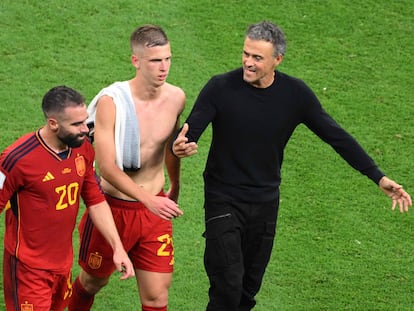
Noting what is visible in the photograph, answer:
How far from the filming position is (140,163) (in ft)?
24.5

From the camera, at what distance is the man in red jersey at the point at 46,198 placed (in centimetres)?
662

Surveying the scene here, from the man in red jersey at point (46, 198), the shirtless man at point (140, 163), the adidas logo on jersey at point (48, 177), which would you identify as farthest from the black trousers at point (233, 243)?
the adidas logo on jersey at point (48, 177)

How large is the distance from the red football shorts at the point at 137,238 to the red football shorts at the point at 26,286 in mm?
681

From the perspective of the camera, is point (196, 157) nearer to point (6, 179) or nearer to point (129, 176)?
point (129, 176)

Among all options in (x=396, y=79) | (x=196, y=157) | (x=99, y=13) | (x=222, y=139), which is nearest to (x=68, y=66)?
(x=99, y=13)

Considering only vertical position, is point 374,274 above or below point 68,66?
below

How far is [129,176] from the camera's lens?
750 centimetres

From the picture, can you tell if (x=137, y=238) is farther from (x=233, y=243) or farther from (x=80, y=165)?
(x=80, y=165)

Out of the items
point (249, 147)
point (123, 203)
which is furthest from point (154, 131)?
point (249, 147)

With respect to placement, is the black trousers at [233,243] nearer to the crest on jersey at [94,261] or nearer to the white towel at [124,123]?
the white towel at [124,123]

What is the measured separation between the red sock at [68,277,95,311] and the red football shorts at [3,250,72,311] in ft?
2.99

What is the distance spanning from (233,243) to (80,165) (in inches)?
46.0

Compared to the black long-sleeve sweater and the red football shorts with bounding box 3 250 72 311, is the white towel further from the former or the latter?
the red football shorts with bounding box 3 250 72 311

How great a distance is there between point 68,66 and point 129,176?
149 inches
